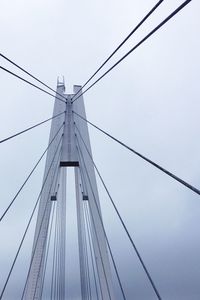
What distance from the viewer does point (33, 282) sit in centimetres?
1061

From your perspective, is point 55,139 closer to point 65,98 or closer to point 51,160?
point 51,160

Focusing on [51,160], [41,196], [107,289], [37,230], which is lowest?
[107,289]

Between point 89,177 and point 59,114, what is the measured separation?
9.50 ft

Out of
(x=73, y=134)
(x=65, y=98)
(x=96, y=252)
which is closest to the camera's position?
(x=96, y=252)

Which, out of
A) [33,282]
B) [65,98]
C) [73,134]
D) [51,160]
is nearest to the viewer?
[33,282]

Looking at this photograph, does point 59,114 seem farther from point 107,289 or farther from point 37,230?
point 107,289

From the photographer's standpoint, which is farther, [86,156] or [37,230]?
[86,156]

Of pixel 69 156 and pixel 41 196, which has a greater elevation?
pixel 69 156

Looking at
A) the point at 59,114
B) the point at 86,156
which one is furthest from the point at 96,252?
the point at 59,114

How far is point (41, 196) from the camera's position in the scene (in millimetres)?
12484

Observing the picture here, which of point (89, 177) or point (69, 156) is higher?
point (69, 156)

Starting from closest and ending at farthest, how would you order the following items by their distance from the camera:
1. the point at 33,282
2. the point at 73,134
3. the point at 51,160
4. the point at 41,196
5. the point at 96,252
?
the point at 33,282
the point at 96,252
the point at 41,196
the point at 51,160
the point at 73,134

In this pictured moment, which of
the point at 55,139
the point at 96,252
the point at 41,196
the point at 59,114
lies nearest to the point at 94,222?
the point at 96,252

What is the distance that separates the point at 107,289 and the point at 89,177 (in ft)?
10.8
